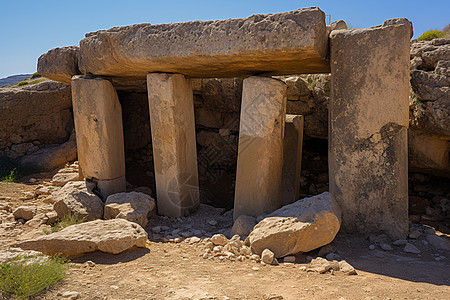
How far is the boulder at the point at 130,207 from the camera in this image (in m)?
4.26

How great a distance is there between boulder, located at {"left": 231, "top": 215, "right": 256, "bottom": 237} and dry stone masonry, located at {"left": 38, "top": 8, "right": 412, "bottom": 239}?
17mm

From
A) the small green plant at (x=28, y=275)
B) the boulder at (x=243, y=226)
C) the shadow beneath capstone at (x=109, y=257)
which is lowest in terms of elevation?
the shadow beneath capstone at (x=109, y=257)

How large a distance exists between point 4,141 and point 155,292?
20.8 feet

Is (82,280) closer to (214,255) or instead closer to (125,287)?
(125,287)

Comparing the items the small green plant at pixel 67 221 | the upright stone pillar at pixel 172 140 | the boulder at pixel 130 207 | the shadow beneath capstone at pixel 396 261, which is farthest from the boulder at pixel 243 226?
the small green plant at pixel 67 221

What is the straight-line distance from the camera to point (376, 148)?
3.85 meters

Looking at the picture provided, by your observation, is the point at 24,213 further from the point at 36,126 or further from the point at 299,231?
the point at 36,126

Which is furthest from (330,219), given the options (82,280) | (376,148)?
(82,280)

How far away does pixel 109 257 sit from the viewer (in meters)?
3.50

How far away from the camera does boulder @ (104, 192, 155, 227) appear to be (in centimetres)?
426

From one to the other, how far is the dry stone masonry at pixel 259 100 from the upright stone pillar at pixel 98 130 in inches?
0.6

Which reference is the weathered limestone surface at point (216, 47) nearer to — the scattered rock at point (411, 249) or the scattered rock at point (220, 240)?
the scattered rock at point (220, 240)

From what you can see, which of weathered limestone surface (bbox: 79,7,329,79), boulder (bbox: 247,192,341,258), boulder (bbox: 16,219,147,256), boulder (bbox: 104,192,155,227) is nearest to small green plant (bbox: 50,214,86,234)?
boulder (bbox: 104,192,155,227)

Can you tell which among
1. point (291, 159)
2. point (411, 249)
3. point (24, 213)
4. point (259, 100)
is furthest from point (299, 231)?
point (24, 213)
